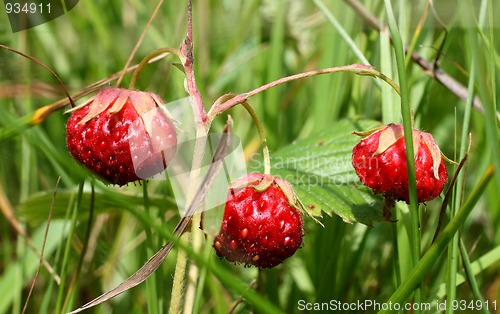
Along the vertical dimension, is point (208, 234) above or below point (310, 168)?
above

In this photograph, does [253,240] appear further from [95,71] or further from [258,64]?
[95,71]

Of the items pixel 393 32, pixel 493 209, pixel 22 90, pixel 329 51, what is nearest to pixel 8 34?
pixel 22 90

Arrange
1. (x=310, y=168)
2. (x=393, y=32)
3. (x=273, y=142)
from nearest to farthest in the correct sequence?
(x=393, y=32)
(x=310, y=168)
(x=273, y=142)

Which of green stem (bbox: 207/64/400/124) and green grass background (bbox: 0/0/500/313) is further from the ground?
green stem (bbox: 207/64/400/124)

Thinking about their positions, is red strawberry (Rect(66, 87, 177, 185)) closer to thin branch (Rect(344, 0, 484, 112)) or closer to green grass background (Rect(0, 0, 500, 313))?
green grass background (Rect(0, 0, 500, 313))

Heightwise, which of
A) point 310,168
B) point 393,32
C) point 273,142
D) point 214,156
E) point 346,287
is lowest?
point 346,287

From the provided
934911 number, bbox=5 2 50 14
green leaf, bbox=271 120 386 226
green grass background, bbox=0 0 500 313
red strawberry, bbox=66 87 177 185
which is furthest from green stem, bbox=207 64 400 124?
934911 number, bbox=5 2 50 14
